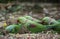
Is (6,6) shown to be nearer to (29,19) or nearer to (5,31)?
(29,19)

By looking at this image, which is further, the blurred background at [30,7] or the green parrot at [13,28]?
the blurred background at [30,7]

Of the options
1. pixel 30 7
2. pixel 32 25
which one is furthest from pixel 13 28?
pixel 30 7

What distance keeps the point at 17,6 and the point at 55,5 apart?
2275 millimetres

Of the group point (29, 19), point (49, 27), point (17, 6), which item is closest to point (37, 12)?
point (17, 6)

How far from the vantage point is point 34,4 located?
14555 millimetres

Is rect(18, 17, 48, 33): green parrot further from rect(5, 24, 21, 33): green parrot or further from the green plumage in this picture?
rect(5, 24, 21, 33): green parrot

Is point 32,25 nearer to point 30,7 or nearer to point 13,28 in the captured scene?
point 13,28

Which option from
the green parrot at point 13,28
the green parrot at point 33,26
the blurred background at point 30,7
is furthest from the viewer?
the blurred background at point 30,7

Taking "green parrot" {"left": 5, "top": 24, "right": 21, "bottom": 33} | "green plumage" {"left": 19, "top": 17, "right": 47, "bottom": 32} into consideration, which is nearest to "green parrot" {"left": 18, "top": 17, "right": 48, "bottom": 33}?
"green plumage" {"left": 19, "top": 17, "right": 47, "bottom": 32}

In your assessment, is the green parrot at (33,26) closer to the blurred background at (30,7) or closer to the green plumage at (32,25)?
the green plumage at (32,25)

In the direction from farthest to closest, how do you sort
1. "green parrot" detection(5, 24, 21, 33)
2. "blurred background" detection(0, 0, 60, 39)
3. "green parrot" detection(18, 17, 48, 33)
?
"blurred background" detection(0, 0, 60, 39) < "green parrot" detection(18, 17, 48, 33) < "green parrot" detection(5, 24, 21, 33)

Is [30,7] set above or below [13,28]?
below

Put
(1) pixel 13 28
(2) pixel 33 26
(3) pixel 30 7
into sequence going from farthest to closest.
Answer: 1. (3) pixel 30 7
2. (2) pixel 33 26
3. (1) pixel 13 28

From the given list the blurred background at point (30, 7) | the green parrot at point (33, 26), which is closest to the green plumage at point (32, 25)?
the green parrot at point (33, 26)
